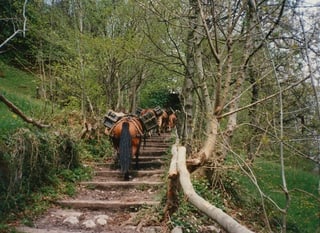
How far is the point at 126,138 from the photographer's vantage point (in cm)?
761

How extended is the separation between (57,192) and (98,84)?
5317 millimetres

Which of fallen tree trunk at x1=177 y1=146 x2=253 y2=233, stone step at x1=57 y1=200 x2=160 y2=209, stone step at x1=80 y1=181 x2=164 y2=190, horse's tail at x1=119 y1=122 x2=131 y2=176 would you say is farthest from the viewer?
horse's tail at x1=119 y1=122 x2=131 y2=176

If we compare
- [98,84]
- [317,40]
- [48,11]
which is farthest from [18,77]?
[317,40]

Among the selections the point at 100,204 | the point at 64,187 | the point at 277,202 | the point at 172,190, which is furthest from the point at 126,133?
the point at 277,202

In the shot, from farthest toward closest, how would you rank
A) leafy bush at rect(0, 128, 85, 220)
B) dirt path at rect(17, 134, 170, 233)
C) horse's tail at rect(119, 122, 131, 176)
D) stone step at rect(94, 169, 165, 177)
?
1. stone step at rect(94, 169, 165, 177)
2. horse's tail at rect(119, 122, 131, 176)
3. dirt path at rect(17, 134, 170, 233)
4. leafy bush at rect(0, 128, 85, 220)

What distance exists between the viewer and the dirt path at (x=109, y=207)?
5168mm

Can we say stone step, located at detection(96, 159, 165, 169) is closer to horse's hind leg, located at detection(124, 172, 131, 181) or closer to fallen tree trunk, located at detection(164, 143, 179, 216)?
horse's hind leg, located at detection(124, 172, 131, 181)

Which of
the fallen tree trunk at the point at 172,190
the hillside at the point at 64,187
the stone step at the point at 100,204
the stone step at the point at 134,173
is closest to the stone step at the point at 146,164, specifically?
the stone step at the point at 134,173

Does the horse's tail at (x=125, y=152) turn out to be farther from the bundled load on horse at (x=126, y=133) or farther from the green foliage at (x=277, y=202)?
the green foliage at (x=277, y=202)

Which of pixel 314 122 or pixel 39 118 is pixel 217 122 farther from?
pixel 314 122

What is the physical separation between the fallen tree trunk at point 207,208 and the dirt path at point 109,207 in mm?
1043

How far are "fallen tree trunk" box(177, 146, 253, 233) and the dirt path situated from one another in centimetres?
104

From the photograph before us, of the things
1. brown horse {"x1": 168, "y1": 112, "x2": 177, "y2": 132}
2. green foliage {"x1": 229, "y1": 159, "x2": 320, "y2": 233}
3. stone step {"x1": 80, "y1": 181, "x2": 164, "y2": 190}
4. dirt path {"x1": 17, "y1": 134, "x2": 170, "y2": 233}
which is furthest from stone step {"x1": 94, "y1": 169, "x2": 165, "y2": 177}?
brown horse {"x1": 168, "y1": 112, "x2": 177, "y2": 132}

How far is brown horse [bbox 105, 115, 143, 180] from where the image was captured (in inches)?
297
